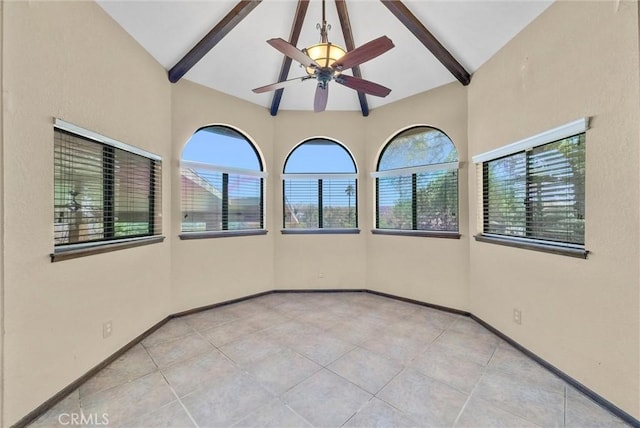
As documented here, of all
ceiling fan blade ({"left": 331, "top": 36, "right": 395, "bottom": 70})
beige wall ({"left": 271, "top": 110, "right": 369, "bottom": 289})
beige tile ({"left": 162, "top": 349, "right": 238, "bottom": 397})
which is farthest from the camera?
beige wall ({"left": 271, "top": 110, "right": 369, "bottom": 289})

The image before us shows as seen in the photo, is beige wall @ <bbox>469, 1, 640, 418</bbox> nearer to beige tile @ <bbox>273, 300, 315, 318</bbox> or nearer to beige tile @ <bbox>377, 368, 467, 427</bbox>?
beige tile @ <bbox>377, 368, 467, 427</bbox>

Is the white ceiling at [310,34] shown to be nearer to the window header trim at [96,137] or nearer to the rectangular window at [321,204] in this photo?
the window header trim at [96,137]

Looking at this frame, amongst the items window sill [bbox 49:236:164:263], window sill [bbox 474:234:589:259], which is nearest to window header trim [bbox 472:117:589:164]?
window sill [bbox 474:234:589:259]

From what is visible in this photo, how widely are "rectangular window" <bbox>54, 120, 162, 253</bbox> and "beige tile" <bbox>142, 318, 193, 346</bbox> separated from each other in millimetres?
1063

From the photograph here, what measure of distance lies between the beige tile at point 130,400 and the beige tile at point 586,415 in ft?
8.67

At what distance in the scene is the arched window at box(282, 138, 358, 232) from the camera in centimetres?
440

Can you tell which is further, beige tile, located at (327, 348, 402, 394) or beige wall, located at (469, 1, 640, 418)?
beige tile, located at (327, 348, 402, 394)

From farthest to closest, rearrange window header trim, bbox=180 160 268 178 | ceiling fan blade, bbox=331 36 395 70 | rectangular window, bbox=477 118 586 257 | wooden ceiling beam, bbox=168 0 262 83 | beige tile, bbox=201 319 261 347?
window header trim, bbox=180 160 268 178 → beige tile, bbox=201 319 261 347 → wooden ceiling beam, bbox=168 0 262 83 → rectangular window, bbox=477 118 586 257 → ceiling fan blade, bbox=331 36 395 70

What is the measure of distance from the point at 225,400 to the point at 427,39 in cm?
384

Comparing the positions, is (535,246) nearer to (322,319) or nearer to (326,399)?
(326,399)

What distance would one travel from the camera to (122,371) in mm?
2205

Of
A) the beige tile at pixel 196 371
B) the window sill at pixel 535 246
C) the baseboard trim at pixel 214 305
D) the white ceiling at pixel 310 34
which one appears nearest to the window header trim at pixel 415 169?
the window sill at pixel 535 246

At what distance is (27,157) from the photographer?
1715 millimetres

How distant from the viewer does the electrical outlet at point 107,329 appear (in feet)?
7.51
